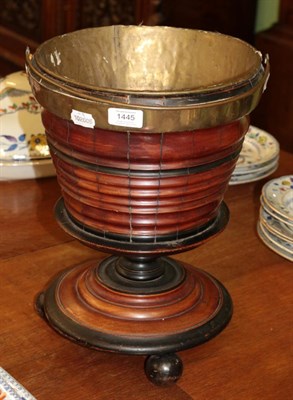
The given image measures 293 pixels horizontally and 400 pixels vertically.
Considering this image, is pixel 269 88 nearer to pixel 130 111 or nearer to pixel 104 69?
pixel 104 69

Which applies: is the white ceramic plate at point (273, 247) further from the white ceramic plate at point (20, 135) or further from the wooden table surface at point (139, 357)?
the white ceramic plate at point (20, 135)

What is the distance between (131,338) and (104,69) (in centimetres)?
A: 39

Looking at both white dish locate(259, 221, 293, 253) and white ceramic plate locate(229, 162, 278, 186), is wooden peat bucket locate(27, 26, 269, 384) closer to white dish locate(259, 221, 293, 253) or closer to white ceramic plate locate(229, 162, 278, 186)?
white dish locate(259, 221, 293, 253)

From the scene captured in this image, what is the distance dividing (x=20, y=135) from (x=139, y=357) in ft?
2.04

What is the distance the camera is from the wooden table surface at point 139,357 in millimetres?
1016

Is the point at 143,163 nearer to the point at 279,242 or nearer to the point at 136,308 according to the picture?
the point at 136,308

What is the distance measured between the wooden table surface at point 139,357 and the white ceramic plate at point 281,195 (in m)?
0.07

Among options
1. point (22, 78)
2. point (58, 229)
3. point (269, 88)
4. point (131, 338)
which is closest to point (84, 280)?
point (131, 338)

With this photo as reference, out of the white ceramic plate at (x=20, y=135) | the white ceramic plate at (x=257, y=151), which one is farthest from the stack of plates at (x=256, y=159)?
the white ceramic plate at (x=20, y=135)

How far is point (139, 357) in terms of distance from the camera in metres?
1.08

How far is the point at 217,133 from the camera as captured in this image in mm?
979

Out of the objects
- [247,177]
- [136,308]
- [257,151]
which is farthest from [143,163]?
[257,151]

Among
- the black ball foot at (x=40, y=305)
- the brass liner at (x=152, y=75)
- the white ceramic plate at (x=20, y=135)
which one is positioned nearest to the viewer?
the brass liner at (x=152, y=75)

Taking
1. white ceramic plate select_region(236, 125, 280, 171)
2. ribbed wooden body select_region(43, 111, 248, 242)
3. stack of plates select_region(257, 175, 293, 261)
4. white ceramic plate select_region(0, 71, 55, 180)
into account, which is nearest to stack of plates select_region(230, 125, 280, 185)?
white ceramic plate select_region(236, 125, 280, 171)
